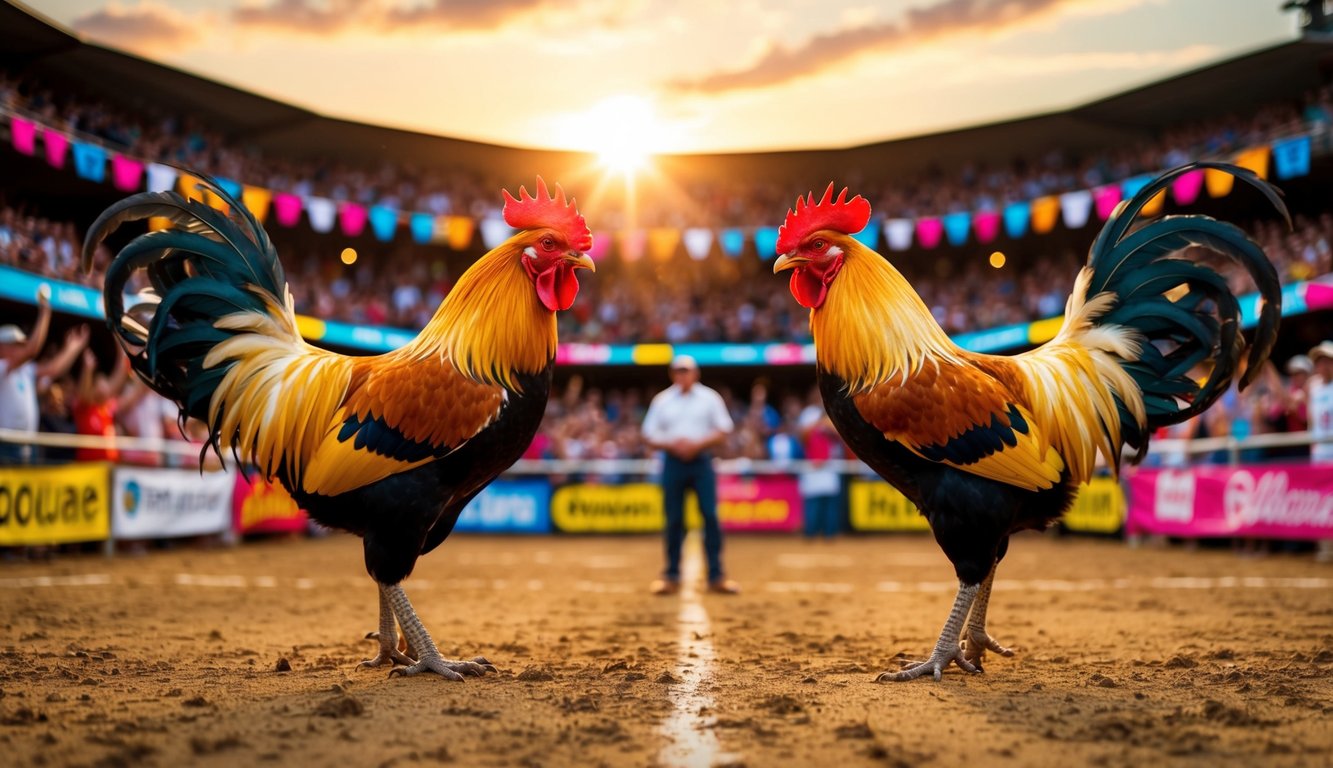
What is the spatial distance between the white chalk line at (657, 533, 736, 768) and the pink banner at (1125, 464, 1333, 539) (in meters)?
7.73

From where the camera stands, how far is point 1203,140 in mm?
26641

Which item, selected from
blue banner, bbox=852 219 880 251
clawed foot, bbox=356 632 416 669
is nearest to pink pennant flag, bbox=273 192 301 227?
blue banner, bbox=852 219 880 251

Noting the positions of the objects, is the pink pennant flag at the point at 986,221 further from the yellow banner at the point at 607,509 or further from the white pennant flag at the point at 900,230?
the yellow banner at the point at 607,509

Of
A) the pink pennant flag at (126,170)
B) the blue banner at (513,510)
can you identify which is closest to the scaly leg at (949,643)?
the blue banner at (513,510)

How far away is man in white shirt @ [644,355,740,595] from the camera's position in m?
8.95

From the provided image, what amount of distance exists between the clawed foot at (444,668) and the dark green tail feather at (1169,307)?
10.2 ft

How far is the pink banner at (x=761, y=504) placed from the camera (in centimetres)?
1878

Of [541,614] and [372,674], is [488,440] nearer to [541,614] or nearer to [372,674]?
[372,674]

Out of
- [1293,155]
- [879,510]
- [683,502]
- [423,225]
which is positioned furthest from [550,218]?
[423,225]

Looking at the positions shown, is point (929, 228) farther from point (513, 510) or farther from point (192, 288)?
point (192, 288)

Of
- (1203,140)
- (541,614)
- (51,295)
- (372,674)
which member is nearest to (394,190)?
(51,295)

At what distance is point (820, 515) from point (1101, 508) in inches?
171

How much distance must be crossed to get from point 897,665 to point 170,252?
3.80 meters

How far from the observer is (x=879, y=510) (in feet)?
60.0
